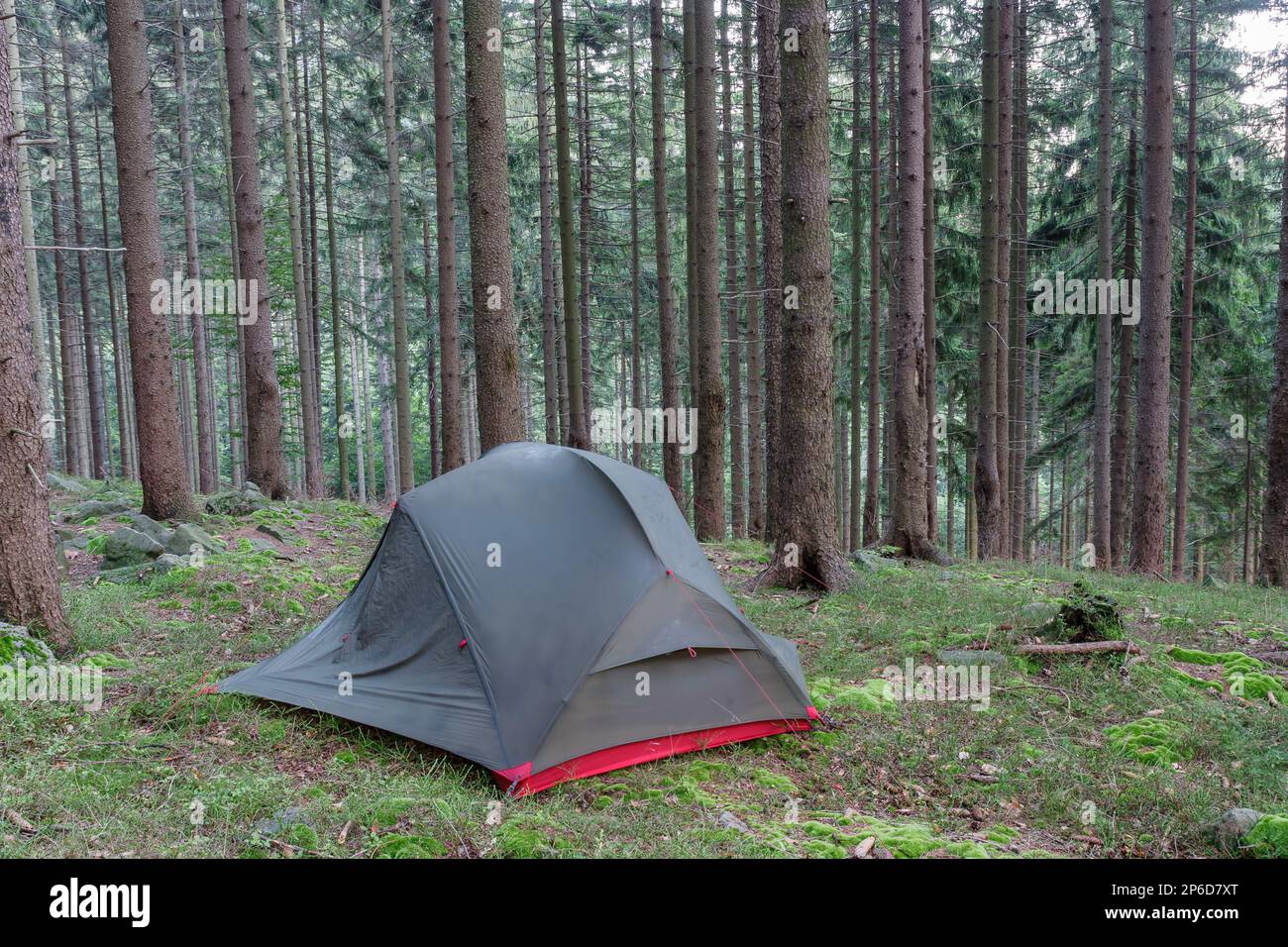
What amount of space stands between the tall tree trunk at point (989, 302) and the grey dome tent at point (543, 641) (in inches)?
332

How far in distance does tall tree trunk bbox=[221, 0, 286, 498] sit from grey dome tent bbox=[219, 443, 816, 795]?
863 cm

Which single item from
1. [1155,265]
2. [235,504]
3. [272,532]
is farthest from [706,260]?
[235,504]

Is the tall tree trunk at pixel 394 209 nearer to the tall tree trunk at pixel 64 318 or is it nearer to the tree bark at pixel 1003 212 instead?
the tall tree trunk at pixel 64 318

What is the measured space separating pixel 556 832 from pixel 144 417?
27.6ft

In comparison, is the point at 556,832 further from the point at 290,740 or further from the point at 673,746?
the point at 290,740

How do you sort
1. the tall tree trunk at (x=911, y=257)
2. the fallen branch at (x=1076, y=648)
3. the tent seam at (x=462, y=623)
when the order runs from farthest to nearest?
the tall tree trunk at (x=911, y=257) < the fallen branch at (x=1076, y=648) < the tent seam at (x=462, y=623)

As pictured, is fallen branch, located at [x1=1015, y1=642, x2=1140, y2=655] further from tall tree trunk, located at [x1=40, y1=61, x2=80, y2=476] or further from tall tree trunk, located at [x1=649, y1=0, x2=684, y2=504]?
tall tree trunk, located at [x1=40, y1=61, x2=80, y2=476]

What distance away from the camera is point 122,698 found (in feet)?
16.7

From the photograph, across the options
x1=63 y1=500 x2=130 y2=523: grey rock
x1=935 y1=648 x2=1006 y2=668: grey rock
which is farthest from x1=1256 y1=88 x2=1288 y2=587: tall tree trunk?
x1=63 y1=500 x2=130 y2=523: grey rock

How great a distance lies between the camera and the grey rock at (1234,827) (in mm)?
3768

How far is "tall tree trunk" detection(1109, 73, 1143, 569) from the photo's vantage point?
47.3ft

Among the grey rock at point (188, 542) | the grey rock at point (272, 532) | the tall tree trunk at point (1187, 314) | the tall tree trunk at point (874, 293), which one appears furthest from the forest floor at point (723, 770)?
the tall tree trunk at point (1187, 314)

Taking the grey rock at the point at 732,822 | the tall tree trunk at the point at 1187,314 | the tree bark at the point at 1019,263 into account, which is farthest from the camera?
the tree bark at the point at 1019,263
